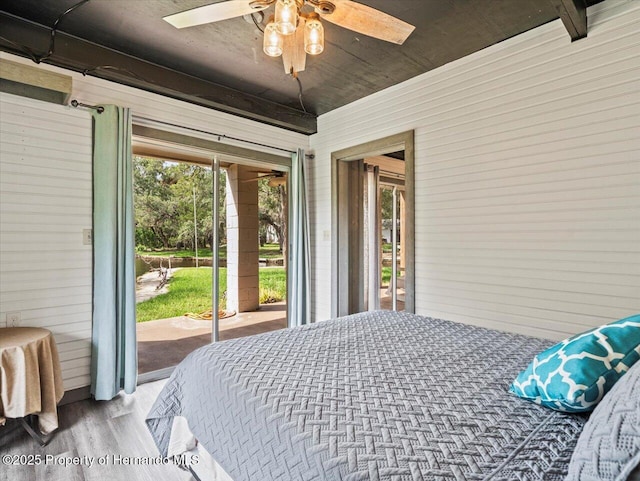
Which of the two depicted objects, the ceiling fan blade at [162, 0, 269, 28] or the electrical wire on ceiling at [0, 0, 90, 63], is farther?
the electrical wire on ceiling at [0, 0, 90, 63]

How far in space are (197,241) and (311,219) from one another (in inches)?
58.0

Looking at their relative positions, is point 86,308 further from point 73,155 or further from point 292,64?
point 292,64

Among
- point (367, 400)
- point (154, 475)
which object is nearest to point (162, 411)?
point (154, 475)

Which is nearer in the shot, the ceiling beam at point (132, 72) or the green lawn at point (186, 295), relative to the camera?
the ceiling beam at point (132, 72)

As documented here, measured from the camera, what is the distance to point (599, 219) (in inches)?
89.3

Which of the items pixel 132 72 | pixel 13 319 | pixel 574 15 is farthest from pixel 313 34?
pixel 13 319

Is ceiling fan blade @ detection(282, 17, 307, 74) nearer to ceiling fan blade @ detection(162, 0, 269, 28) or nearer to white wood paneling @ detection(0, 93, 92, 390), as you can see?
ceiling fan blade @ detection(162, 0, 269, 28)

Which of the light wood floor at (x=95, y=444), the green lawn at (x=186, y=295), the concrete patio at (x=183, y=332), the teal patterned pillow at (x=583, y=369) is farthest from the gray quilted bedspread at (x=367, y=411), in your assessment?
the green lawn at (x=186, y=295)

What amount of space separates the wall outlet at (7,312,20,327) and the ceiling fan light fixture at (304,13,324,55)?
8.99 feet

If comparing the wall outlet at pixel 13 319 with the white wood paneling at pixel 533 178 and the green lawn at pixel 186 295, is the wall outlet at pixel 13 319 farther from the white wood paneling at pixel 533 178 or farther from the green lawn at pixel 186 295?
the white wood paneling at pixel 533 178

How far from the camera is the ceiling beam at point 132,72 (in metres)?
2.44

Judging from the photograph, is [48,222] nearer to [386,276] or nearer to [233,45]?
[233,45]

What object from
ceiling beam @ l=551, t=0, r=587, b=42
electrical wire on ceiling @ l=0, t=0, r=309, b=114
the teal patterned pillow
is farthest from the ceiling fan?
the teal patterned pillow

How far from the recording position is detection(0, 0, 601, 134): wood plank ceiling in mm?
2303
